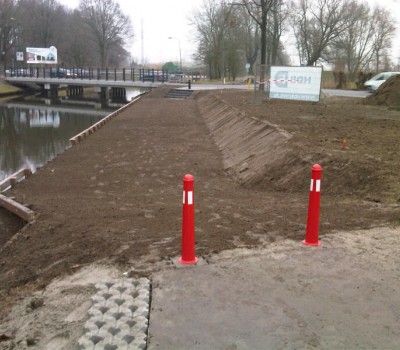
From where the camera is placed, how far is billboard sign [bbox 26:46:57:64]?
85675mm

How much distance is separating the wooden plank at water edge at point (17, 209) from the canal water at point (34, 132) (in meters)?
0.33

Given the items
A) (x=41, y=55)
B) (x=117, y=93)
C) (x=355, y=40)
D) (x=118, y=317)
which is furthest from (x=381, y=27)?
(x=118, y=317)

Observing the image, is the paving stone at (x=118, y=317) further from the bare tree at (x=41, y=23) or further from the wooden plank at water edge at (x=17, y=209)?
the bare tree at (x=41, y=23)

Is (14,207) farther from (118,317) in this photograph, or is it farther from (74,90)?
(74,90)

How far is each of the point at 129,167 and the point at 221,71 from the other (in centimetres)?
6001

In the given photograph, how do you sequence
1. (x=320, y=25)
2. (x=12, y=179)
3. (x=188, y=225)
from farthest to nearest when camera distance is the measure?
(x=320, y=25)
(x=12, y=179)
(x=188, y=225)

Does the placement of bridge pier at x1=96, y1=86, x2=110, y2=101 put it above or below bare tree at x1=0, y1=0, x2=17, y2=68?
below

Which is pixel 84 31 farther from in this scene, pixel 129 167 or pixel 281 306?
pixel 281 306

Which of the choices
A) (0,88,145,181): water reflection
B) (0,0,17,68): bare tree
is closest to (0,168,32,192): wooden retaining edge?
(0,88,145,181): water reflection

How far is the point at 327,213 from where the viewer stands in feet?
23.1

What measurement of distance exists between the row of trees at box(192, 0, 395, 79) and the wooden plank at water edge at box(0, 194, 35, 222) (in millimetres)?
48779

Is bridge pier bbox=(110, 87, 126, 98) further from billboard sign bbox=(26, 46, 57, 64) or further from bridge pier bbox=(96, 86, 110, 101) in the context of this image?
billboard sign bbox=(26, 46, 57, 64)

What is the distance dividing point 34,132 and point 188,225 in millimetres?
27809

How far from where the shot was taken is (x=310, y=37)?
63.2m
